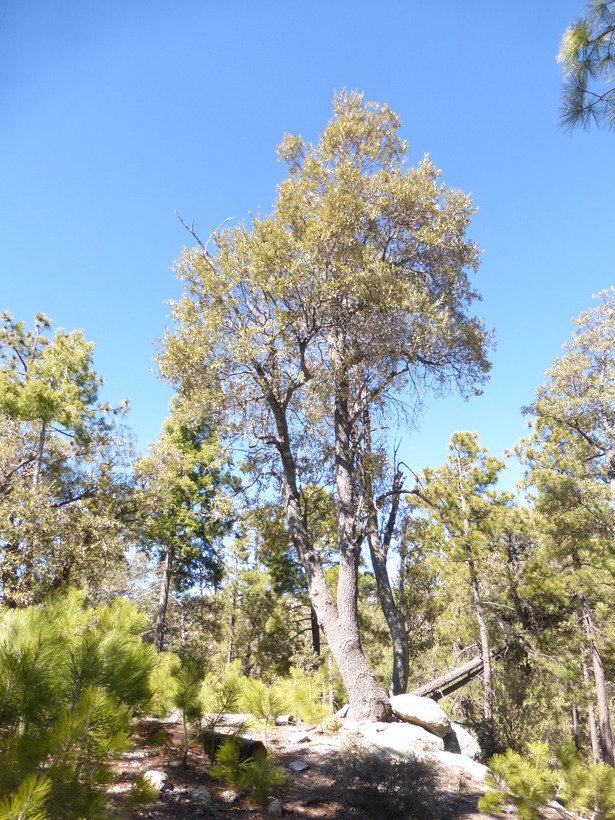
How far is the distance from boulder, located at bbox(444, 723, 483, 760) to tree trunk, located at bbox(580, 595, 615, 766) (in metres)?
6.01

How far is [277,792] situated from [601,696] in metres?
10.9

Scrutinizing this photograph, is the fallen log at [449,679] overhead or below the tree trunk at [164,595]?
below

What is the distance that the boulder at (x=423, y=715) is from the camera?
6441 mm

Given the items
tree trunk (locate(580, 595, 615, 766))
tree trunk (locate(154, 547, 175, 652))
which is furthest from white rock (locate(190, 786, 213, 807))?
tree trunk (locate(154, 547, 175, 652))

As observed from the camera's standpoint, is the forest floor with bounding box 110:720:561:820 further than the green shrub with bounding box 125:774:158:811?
Yes

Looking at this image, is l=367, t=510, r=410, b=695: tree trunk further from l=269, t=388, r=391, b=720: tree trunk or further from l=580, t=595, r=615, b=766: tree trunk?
l=580, t=595, r=615, b=766: tree trunk

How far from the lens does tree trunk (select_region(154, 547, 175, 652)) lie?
48.5ft

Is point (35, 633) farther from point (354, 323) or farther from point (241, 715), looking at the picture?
point (354, 323)

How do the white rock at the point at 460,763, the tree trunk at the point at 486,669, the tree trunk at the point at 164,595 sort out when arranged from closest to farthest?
the white rock at the point at 460,763, the tree trunk at the point at 486,669, the tree trunk at the point at 164,595

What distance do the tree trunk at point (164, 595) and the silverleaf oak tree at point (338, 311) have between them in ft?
29.6

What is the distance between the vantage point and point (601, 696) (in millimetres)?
11164

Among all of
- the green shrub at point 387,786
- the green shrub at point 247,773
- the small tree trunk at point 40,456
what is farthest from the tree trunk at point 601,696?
the small tree trunk at point 40,456

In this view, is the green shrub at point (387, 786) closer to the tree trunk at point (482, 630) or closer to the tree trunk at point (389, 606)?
the tree trunk at point (389, 606)

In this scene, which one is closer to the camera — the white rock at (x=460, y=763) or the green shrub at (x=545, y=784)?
the green shrub at (x=545, y=784)
